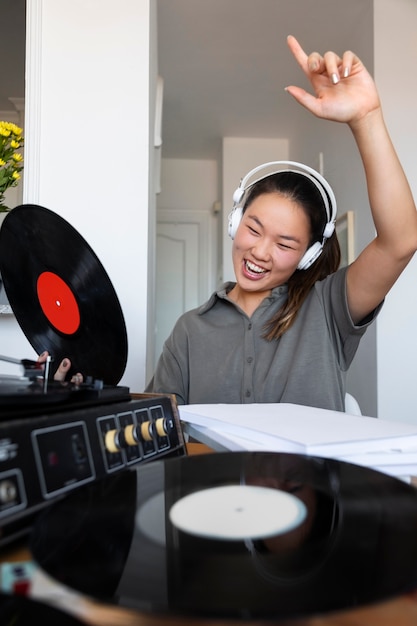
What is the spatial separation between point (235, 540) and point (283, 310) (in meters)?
0.84

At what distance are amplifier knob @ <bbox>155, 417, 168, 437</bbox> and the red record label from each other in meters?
0.29

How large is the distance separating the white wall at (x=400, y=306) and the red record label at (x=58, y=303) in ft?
5.69

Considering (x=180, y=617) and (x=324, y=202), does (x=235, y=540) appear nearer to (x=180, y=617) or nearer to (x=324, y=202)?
(x=180, y=617)

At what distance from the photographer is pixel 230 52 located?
2.93 meters

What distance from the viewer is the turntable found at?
0.32m

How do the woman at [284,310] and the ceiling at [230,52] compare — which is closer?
the woman at [284,310]

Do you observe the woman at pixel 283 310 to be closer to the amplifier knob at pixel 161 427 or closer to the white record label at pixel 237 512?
the amplifier knob at pixel 161 427

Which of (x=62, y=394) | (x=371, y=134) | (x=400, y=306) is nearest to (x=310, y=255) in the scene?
(x=371, y=134)

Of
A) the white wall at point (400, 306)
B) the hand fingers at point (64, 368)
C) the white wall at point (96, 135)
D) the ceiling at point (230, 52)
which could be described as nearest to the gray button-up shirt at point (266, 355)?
the hand fingers at point (64, 368)

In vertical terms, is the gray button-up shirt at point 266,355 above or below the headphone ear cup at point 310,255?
below

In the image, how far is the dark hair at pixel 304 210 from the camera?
41.8 inches

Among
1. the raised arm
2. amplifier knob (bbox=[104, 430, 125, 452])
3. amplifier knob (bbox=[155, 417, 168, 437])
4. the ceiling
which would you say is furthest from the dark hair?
the ceiling

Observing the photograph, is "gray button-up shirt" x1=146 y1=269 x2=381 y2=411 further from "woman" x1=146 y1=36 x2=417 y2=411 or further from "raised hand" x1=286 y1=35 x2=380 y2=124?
"raised hand" x1=286 y1=35 x2=380 y2=124

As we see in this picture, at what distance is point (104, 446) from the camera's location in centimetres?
40
